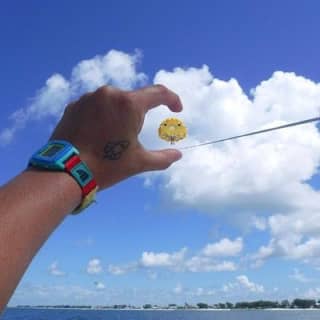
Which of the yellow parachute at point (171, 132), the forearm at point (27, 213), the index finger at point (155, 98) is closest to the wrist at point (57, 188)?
the forearm at point (27, 213)

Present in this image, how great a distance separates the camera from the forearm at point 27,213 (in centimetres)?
187

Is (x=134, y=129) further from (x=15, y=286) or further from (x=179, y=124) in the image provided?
(x=179, y=124)

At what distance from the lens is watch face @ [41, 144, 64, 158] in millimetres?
2174

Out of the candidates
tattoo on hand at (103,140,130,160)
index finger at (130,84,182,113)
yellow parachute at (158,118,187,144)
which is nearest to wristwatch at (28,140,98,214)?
tattoo on hand at (103,140,130,160)

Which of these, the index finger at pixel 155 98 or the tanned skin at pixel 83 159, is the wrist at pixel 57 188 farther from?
the index finger at pixel 155 98

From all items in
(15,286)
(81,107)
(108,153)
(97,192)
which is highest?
(81,107)

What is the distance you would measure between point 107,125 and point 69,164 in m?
0.25

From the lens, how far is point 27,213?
77.8 inches

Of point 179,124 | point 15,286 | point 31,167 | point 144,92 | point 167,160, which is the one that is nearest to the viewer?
point 15,286

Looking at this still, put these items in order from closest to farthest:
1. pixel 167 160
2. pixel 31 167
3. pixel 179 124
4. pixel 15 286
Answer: pixel 15 286 < pixel 31 167 < pixel 167 160 < pixel 179 124

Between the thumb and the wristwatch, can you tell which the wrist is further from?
the thumb

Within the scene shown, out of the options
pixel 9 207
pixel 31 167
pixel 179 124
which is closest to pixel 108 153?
pixel 31 167

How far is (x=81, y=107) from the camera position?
234cm

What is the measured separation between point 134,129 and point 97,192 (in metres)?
0.27
